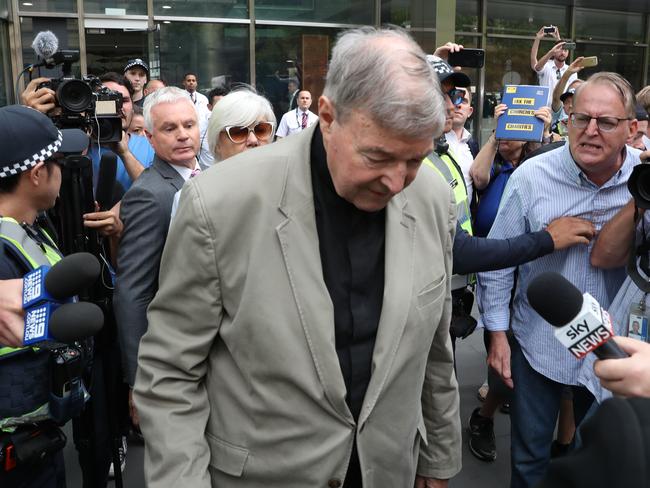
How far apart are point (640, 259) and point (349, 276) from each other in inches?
47.7

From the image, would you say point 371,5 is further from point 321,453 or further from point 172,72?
point 321,453

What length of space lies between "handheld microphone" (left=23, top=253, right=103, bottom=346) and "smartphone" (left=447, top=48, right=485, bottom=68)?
272 cm

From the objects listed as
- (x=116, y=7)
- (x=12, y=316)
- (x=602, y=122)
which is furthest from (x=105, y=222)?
(x=116, y=7)

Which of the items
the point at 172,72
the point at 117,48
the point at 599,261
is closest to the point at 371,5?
the point at 172,72

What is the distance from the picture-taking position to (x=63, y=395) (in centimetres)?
208

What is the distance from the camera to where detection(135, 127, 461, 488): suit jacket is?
154cm

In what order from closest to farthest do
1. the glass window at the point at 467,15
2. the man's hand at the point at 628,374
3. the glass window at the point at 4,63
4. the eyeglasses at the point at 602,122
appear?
the man's hand at the point at 628,374 < the eyeglasses at the point at 602,122 < the glass window at the point at 4,63 < the glass window at the point at 467,15

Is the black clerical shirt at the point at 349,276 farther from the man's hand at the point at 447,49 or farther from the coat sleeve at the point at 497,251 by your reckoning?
the man's hand at the point at 447,49

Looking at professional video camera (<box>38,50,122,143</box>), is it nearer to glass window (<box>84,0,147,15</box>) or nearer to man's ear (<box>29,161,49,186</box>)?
man's ear (<box>29,161,49,186</box>)

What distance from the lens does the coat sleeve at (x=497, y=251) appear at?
252cm

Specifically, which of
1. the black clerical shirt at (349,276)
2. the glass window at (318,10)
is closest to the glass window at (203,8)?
the glass window at (318,10)

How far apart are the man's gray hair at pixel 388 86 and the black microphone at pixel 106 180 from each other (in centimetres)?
188

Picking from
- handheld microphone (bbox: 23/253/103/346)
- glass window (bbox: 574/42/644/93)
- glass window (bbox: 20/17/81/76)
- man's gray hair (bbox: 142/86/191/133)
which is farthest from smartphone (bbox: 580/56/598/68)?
glass window (bbox: 574/42/644/93)

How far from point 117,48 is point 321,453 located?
36.9 feet
